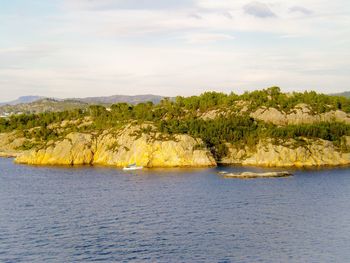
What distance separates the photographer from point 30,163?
571 ft

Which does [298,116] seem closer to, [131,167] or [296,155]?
[296,155]

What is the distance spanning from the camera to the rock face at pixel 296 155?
6225 inches

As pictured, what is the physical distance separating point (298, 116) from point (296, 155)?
103 feet

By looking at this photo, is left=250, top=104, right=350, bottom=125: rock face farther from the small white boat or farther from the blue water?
the small white boat

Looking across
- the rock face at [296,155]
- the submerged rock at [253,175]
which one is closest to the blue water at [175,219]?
the submerged rock at [253,175]

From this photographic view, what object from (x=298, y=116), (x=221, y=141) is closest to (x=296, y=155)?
(x=221, y=141)

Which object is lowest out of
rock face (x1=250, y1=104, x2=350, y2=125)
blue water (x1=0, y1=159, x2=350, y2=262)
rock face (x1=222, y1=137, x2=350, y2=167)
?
blue water (x1=0, y1=159, x2=350, y2=262)

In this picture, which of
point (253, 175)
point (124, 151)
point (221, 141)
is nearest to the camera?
point (253, 175)

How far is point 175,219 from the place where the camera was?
85.3 metres

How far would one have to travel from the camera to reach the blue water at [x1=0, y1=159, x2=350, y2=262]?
220 ft

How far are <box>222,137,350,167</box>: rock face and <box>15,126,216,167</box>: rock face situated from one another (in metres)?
14.9

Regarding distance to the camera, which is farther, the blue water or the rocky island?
the rocky island

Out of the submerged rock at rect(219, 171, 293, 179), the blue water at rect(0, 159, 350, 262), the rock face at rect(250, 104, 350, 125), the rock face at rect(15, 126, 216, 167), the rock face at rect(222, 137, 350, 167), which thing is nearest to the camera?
the blue water at rect(0, 159, 350, 262)

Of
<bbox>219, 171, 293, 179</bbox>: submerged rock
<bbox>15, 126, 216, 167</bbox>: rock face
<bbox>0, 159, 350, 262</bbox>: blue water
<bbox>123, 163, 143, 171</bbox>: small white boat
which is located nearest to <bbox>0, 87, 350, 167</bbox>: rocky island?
<bbox>15, 126, 216, 167</bbox>: rock face
